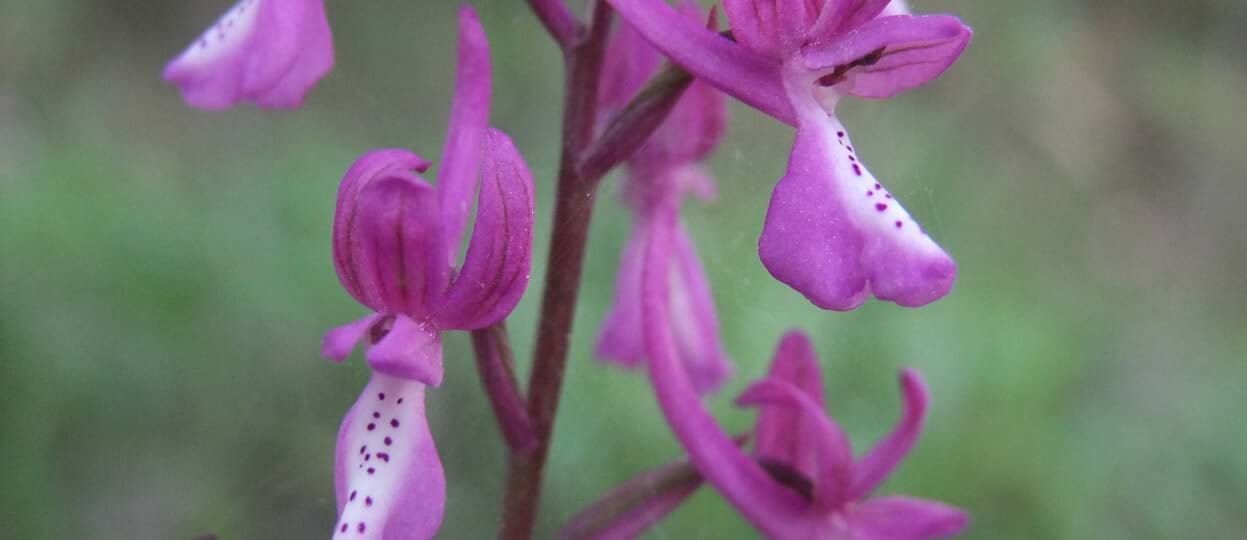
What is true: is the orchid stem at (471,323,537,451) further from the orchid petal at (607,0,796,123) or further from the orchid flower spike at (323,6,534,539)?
the orchid petal at (607,0,796,123)

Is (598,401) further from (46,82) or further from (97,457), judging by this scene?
(46,82)

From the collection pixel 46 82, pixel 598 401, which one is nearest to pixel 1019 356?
pixel 598 401

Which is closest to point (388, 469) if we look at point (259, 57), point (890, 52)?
point (259, 57)

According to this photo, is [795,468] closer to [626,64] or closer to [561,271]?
[561,271]

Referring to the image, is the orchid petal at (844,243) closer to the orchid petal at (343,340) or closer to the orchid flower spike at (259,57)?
the orchid petal at (343,340)

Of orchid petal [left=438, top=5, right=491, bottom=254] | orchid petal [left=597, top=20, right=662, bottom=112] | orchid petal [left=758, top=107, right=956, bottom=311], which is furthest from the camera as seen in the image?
orchid petal [left=597, top=20, right=662, bottom=112]

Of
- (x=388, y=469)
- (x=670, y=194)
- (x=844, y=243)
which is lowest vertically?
(x=388, y=469)

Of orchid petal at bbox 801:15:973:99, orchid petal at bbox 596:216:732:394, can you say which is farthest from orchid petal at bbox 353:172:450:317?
orchid petal at bbox 596:216:732:394
